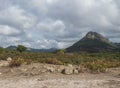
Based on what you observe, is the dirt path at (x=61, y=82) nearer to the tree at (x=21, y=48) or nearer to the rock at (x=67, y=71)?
the rock at (x=67, y=71)

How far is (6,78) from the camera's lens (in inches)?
811

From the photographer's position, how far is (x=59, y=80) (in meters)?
19.0

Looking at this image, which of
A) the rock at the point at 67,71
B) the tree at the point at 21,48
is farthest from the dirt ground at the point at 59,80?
the tree at the point at 21,48

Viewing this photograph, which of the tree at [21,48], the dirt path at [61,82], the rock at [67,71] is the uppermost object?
the tree at [21,48]

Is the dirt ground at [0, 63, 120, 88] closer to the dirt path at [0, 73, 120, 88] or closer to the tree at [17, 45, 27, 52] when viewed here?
the dirt path at [0, 73, 120, 88]

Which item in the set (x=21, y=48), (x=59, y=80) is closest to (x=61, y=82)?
(x=59, y=80)

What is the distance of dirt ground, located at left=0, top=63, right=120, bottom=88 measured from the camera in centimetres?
1752

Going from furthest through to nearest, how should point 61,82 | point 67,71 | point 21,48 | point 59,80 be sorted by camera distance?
1. point 21,48
2. point 67,71
3. point 59,80
4. point 61,82

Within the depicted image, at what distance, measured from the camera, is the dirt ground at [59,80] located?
1752 centimetres

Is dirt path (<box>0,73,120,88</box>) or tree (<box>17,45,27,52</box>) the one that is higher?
tree (<box>17,45,27,52</box>)

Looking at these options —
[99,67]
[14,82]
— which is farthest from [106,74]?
[14,82]

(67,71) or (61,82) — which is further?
(67,71)

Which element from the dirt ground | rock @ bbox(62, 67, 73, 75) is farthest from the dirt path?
rock @ bbox(62, 67, 73, 75)

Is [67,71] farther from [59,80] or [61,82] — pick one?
[61,82]
